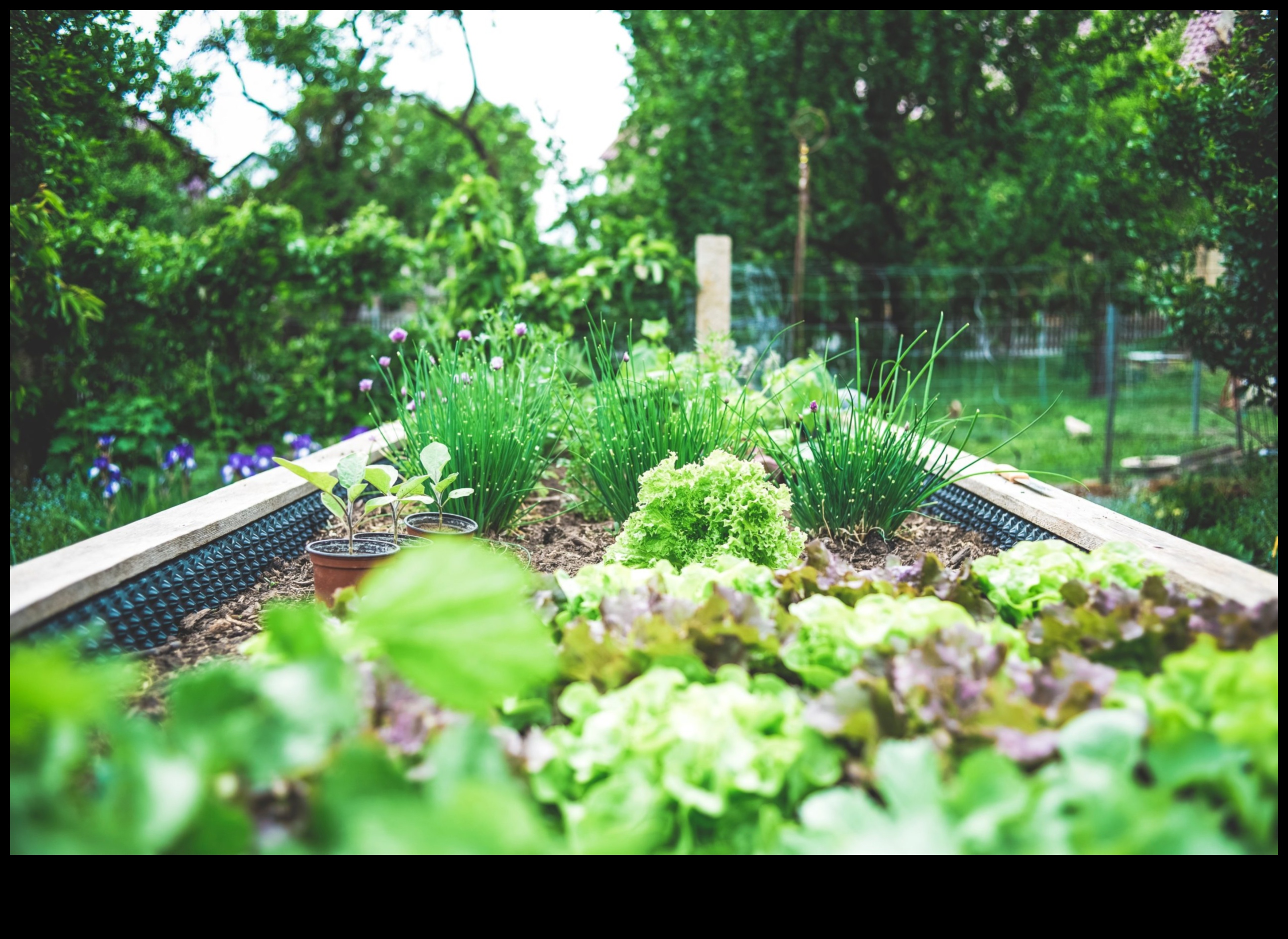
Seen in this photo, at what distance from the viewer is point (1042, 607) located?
1.38 metres

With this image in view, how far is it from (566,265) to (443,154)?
12.7m

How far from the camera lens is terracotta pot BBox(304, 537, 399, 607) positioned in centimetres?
178

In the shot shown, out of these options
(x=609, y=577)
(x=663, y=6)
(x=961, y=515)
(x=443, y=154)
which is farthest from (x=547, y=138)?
(x=443, y=154)

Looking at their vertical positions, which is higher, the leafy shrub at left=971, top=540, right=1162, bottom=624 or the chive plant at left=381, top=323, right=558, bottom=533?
the chive plant at left=381, top=323, right=558, bottom=533

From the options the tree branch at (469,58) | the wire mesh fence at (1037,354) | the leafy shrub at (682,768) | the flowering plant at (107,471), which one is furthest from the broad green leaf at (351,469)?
the tree branch at (469,58)

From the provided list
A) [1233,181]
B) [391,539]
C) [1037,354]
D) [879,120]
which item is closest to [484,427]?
Answer: [391,539]

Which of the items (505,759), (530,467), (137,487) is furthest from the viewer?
(137,487)

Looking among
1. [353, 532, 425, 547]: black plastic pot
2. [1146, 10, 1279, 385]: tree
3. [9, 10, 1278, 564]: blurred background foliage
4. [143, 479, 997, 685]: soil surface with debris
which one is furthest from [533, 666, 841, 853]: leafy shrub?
[1146, 10, 1279, 385]: tree

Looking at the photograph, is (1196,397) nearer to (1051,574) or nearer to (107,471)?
(1051,574)

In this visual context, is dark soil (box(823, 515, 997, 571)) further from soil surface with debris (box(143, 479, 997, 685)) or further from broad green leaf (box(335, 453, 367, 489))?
broad green leaf (box(335, 453, 367, 489))

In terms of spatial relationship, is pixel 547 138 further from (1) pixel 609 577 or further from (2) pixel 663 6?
(1) pixel 609 577

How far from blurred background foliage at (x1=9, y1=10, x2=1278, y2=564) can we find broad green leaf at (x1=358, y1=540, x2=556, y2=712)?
7.34ft

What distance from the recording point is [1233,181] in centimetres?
371

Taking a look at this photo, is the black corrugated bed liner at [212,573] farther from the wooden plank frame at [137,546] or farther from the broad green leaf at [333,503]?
the broad green leaf at [333,503]
